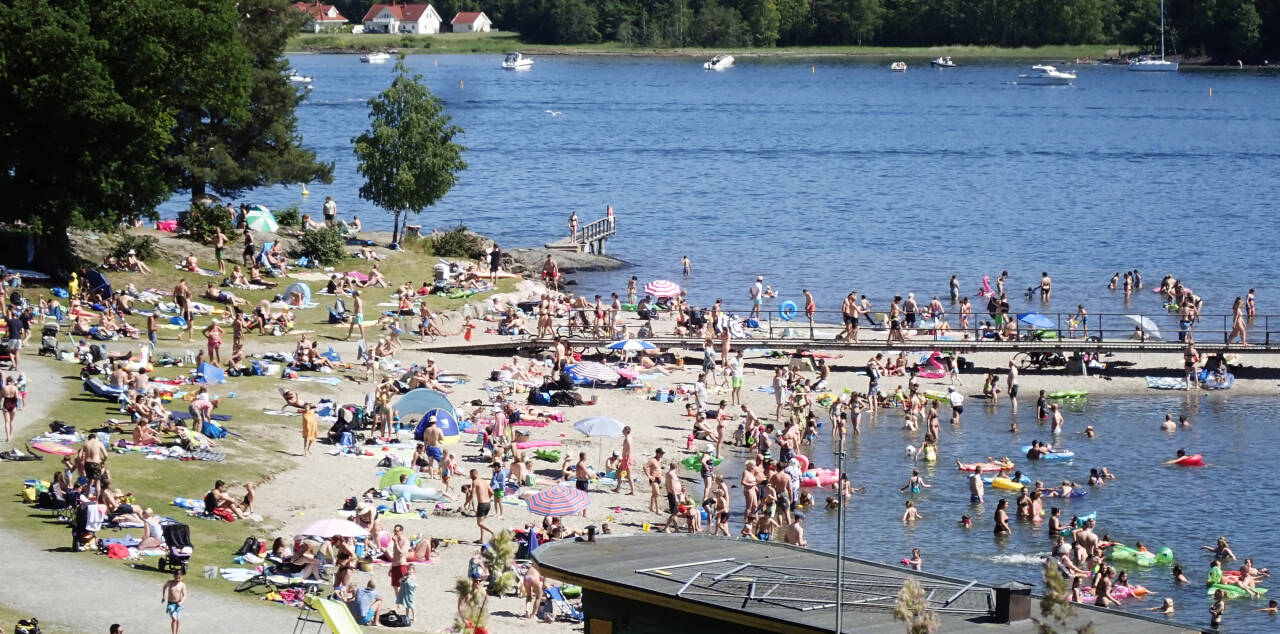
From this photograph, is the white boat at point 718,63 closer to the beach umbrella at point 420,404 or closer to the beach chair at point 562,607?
the beach umbrella at point 420,404

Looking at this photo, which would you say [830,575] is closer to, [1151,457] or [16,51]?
[1151,457]

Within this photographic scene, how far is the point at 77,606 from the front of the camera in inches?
887

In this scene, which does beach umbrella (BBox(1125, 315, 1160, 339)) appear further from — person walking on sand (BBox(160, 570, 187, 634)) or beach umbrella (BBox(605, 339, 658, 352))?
person walking on sand (BBox(160, 570, 187, 634))

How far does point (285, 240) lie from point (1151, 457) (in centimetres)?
2782

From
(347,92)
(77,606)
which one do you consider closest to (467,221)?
(77,606)

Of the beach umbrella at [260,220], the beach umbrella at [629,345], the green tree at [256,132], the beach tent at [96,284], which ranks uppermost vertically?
the green tree at [256,132]

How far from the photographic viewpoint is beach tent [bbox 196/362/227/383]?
36.3 m

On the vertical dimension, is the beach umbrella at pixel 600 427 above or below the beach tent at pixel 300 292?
below

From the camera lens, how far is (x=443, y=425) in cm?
3447

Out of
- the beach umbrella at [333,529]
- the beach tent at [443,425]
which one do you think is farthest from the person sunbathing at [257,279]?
the beach umbrella at [333,529]

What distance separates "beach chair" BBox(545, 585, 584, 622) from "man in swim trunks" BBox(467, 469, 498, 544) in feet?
11.5

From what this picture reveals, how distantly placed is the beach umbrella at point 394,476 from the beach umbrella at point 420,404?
3.70 metres

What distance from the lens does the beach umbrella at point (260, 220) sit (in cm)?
5191

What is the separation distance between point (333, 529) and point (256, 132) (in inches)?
1313
